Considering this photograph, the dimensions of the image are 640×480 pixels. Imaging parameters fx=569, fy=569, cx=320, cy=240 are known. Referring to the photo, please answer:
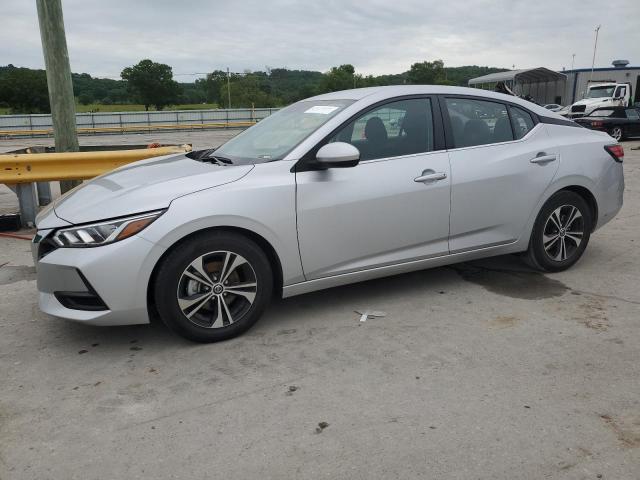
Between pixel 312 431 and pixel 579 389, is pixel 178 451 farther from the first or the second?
pixel 579 389

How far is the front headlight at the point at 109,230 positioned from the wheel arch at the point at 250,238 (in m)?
0.21

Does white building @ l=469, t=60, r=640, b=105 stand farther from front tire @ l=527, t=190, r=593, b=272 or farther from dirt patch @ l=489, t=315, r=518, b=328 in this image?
dirt patch @ l=489, t=315, r=518, b=328

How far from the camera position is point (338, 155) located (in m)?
3.64

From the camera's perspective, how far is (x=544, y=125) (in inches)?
189

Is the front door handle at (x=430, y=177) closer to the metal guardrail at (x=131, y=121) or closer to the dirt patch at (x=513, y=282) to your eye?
the dirt patch at (x=513, y=282)

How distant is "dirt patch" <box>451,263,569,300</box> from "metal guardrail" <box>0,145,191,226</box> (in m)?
4.33

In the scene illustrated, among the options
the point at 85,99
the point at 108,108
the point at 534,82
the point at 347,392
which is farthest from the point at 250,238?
the point at 108,108

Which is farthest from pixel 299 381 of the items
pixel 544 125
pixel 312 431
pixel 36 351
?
pixel 544 125

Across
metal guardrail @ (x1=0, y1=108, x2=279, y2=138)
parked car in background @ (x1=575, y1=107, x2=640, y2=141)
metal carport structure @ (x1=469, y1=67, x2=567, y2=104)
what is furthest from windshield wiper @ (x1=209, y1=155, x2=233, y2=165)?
metal carport structure @ (x1=469, y1=67, x2=567, y2=104)

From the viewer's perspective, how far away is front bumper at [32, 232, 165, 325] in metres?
3.27

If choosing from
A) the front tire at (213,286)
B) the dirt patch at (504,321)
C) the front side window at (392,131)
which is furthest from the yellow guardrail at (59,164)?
the dirt patch at (504,321)

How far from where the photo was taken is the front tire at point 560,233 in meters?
4.73

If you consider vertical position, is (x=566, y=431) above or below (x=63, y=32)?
below

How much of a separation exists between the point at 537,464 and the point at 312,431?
988 millimetres
